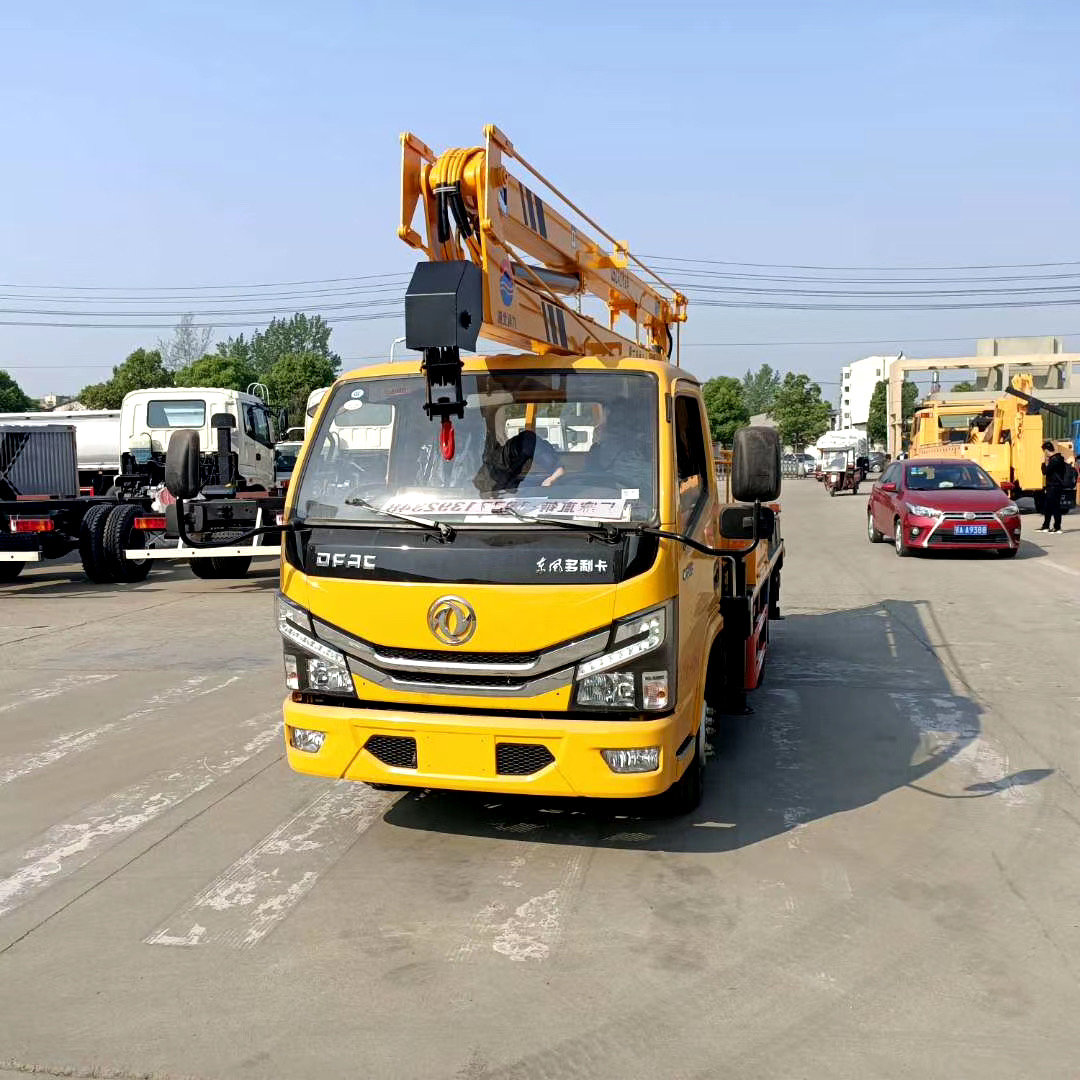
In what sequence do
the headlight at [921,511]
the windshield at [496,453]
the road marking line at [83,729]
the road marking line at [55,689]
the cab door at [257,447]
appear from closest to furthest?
the windshield at [496,453] < the road marking line at [83,729] < the road marking line at [55,689] < the headlight at [921,511] < the cab door at [257,447]

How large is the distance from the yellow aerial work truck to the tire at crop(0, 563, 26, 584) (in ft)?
40.7

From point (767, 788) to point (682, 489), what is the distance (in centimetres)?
169

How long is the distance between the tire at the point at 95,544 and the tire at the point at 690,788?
38.1 feet

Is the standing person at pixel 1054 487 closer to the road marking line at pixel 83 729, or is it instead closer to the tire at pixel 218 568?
the tire at pixel 218 568

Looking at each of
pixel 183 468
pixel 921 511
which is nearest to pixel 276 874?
pixel 183 468

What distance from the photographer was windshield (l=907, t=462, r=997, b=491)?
55.6 ft

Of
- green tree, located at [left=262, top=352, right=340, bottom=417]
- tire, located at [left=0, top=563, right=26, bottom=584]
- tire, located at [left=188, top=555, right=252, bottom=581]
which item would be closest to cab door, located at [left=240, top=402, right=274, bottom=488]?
tire, located at [left=188, top=555, right=252, bottom=581]

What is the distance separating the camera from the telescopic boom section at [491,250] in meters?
4.59

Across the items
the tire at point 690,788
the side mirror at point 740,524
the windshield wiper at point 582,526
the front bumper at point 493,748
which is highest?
the windshield wiper at point 582,526

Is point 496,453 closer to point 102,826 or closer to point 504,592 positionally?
point 504,592

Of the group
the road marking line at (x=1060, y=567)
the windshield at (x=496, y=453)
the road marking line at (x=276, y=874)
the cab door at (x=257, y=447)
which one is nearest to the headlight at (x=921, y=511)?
the road marking line at (x=1060, y=567)

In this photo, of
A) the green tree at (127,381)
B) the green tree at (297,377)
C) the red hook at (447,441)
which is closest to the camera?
the red hook at (447,441)

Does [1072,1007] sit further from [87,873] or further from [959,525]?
[959,525]

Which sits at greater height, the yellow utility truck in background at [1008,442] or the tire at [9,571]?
the yellow utility truck in background at [1008,442]
